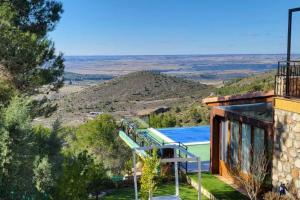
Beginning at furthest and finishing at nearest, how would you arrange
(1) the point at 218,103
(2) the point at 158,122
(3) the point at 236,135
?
(2) the point at 158,122, (1) the point at 218,103, (3) the point at 236,135

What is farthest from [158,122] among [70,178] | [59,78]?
[70,178]

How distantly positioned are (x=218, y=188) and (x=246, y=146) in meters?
1.77

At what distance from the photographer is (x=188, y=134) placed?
23.8 meters

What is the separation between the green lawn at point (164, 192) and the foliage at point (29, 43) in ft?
16.8

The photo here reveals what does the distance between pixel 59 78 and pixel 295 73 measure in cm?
955

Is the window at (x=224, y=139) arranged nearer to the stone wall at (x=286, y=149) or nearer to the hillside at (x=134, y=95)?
the stone wall at (x=286, y=149)

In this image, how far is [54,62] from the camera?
1730 centimetres

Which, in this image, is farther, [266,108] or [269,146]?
[266,108]

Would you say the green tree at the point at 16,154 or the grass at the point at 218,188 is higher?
the green tree at the point at 16,154

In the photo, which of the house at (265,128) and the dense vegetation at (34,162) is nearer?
the dense vegetation at (34,162)

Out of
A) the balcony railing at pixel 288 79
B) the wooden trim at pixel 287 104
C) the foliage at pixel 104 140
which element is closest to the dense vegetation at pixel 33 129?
the wooden trim at pixel 287 104

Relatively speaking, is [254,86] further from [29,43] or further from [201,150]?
[29,43]

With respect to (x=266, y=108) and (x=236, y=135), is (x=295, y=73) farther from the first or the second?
(x=236, y=135)

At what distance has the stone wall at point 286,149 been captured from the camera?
36.9 ft
